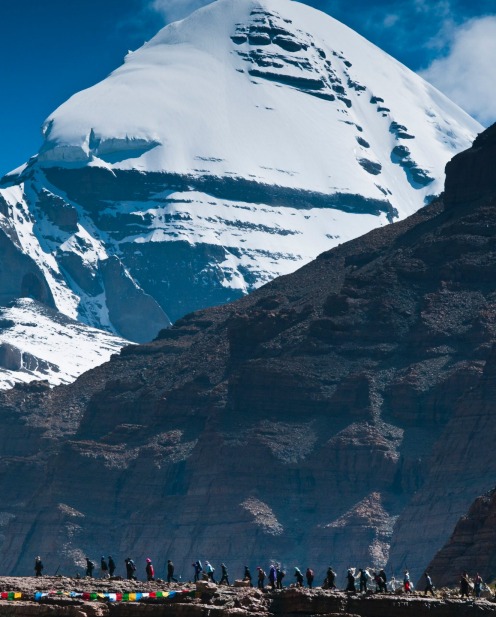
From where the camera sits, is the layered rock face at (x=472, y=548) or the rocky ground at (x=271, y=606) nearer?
the rocky ground at (x=271, y=606)

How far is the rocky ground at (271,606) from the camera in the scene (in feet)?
271

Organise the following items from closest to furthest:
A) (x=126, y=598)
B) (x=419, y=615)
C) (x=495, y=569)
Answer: (x=419, y=615)
(x=126, y=598)
(x=495, y=569)

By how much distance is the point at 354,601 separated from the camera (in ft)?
276

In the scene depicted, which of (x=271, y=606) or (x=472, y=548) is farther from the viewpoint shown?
(x=472, y=548)

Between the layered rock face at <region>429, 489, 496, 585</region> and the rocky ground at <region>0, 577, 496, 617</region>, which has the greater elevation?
the layered rock face at <region>429, 489, 496, 585</region>

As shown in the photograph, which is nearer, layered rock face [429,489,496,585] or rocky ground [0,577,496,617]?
rocky ground [0,577,496,617]

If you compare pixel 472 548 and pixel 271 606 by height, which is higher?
pixel 472 548

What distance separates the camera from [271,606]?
85.3 m

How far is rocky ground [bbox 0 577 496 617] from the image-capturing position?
271 feet

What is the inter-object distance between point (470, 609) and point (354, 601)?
12.9 feet

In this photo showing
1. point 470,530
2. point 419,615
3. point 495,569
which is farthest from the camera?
point 470,530

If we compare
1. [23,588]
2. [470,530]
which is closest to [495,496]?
[470,530]

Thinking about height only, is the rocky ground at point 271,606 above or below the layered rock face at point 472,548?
below

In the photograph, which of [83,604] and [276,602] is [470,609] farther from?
[83,604]
